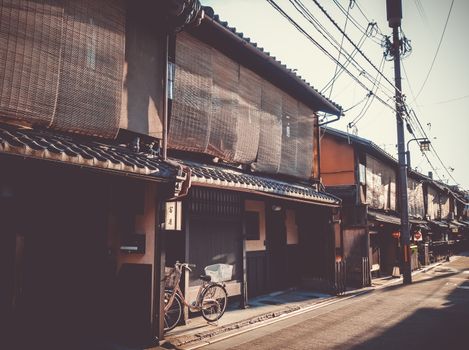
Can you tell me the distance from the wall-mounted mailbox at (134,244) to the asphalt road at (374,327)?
284cm

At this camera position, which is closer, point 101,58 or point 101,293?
point 101,58

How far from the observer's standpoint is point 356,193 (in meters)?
21.0

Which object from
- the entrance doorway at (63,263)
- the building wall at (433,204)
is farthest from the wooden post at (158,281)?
the building wall at (433,204)

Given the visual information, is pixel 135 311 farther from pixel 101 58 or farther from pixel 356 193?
pixel 356 193

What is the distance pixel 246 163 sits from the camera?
13.1m

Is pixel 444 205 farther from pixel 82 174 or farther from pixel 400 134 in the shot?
pixel 82 174

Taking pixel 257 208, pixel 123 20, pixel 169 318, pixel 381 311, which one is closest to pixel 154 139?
pixel 123 20

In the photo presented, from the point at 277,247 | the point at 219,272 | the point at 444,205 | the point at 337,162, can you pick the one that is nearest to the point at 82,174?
the point at 219,272

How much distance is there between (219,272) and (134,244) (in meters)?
3.79

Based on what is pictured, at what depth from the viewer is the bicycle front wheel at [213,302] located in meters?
9.84

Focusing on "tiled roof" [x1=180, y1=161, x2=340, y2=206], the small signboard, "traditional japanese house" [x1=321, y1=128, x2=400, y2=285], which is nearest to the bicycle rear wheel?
the small signboard

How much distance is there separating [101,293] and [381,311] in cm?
956

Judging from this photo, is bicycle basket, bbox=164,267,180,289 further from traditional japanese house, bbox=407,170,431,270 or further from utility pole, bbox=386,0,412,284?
traditional japanese house, bbox=407,170,431,270

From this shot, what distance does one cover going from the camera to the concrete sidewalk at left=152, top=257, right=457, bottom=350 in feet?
28.1
